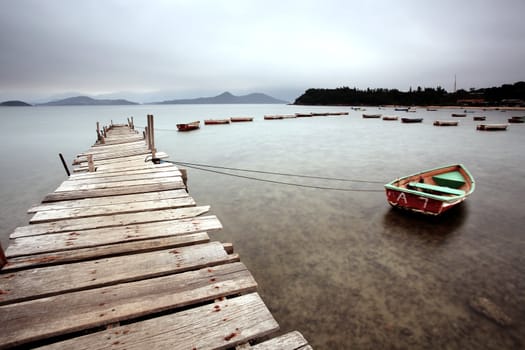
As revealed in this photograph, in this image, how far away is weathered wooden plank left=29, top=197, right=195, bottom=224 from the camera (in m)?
5.19

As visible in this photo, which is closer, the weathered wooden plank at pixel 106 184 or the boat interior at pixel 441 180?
the weathered wooden plank at pixel 106 184

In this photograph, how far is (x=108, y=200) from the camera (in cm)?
634

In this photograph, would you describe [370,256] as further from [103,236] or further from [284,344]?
[103,236]

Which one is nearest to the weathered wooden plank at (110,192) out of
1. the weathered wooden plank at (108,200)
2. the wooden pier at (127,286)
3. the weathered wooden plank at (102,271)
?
the weathered wooden plank at (108,200)

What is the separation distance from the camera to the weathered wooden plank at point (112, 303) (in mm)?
2615

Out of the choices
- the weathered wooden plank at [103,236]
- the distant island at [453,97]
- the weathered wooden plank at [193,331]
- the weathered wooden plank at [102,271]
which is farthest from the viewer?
the distant island at [453,97]

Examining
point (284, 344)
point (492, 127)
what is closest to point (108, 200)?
point (284, 344)

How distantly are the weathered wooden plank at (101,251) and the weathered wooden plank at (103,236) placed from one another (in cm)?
12

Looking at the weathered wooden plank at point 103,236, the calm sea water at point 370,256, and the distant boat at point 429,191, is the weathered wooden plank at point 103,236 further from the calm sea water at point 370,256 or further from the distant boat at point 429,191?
the distant boat at point 429,191

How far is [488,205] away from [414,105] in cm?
19462

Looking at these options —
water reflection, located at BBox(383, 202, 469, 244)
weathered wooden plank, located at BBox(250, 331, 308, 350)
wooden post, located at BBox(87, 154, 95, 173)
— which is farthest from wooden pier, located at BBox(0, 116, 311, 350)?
water reflection, located at BBox(383, 202, 469, 244)

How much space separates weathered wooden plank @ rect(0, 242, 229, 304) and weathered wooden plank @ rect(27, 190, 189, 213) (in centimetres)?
264

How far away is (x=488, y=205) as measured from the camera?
1105 cm

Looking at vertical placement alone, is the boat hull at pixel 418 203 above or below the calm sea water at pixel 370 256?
above
